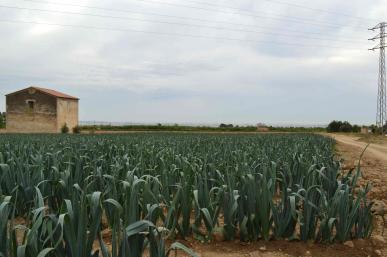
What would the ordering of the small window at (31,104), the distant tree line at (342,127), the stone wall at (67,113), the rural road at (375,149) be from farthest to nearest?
the distant tree line at (342,127), the small window at (31,104), the stone wall at (67,113), the rural road at (375,149)

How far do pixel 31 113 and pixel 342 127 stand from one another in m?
43.6

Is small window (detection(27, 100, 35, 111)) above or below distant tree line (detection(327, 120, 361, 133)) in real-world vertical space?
above

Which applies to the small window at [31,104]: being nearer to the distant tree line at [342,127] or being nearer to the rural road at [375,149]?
the rural road at [375,149]

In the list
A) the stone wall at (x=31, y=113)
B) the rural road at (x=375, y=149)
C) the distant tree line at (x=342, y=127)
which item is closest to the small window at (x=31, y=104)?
the stone wall at (x=31, y=113)

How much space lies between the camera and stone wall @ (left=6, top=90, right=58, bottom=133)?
44969 millimetres

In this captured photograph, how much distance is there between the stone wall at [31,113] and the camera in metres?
45.0

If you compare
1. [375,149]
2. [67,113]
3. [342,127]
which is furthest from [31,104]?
[342,127]

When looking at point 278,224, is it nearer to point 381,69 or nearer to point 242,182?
point 242,182

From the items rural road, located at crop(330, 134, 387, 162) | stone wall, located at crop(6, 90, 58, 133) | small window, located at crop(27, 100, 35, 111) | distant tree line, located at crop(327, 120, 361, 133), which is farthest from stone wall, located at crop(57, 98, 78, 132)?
distant tree line, located at crop(327, 120, 361, 133)

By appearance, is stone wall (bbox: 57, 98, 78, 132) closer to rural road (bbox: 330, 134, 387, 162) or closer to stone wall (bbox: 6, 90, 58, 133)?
stone wall (bbox: 6, 90, 58, 133)

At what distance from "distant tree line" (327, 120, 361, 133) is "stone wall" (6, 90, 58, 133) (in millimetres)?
40718

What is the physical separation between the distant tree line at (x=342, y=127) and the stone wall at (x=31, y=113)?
134 feet

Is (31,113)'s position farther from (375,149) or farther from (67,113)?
(375,149)

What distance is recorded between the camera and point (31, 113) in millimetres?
45812
